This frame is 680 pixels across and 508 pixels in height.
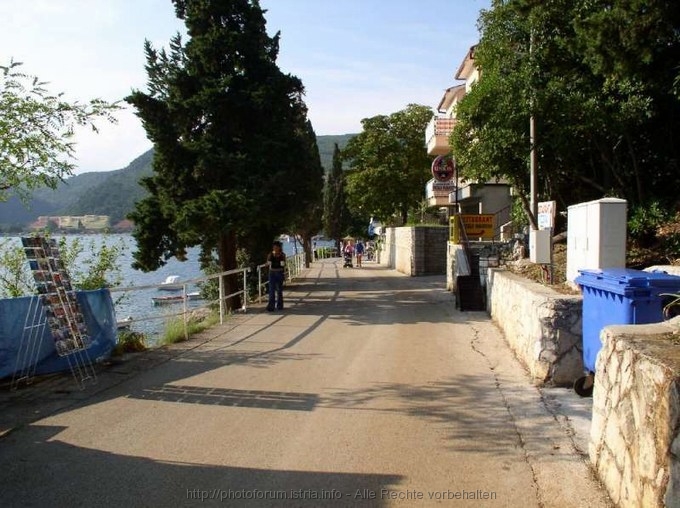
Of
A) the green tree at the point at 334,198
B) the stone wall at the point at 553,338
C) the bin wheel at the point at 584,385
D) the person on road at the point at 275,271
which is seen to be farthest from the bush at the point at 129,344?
the green tree at the point at 334,198

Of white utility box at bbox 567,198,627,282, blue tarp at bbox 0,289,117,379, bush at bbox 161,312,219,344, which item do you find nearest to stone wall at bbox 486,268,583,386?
white utility box at bbox 567,198,627,282

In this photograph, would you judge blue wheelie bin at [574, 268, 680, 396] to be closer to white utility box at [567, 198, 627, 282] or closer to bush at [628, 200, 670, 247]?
white utility box at [567, 198, 627, 282]

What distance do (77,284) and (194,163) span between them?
6154 millimetres

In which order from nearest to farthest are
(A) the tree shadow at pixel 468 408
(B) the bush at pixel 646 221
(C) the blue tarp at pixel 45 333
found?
(A) the tree shadow at pixel 468 408 < (C) the blue tarp at pixel 45 333 < (B) the bush at pixel 646 221

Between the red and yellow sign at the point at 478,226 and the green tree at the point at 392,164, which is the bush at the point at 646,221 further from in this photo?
the green tree at the point at 392,164

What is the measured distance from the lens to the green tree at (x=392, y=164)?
43.6 meters

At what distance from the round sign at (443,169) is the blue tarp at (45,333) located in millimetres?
19476

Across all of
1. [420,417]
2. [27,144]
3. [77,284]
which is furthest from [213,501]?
[77,284]

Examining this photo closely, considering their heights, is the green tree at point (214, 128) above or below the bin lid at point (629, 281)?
above

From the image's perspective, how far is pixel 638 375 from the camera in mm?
3717

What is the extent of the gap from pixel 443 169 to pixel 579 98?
46.1 ft

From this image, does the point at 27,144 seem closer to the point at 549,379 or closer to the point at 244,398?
the point at 244,398

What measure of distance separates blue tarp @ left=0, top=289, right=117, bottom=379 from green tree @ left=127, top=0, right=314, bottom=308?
7.40 metres

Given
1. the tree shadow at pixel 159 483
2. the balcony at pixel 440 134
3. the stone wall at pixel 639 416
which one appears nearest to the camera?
the stone wall at pixel 639 416
